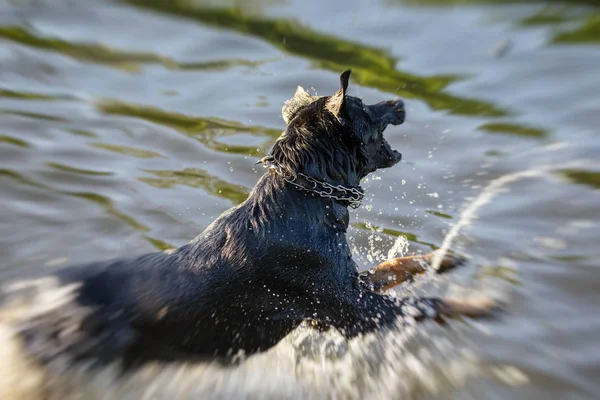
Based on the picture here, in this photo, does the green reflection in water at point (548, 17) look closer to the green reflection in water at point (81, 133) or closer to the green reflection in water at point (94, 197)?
the green reflection in water at point (81, 133)

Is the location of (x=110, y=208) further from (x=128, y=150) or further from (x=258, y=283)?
(x=258, y=283)

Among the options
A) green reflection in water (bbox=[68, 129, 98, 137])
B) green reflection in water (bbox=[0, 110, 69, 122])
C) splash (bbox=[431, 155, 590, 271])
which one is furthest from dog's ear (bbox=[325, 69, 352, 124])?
green reflection in water (bbox=[0, 110, 69, 122])

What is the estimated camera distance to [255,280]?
4.82 m

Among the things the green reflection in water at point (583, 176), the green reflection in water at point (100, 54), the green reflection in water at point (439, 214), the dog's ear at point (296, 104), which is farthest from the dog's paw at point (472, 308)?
the green reflection in water at point (100, 54)

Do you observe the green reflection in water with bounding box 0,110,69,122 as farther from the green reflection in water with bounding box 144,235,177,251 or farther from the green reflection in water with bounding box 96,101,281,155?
the green reflection in water with bounding box 144,235,177,251

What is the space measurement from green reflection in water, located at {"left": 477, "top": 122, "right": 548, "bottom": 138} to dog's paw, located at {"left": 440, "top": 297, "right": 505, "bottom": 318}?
3214mm

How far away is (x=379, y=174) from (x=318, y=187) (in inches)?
101

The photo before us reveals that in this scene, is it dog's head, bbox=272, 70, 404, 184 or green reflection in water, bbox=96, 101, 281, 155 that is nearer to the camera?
dog's head, bbox=272, 70, 404, 184

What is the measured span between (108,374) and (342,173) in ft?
7.09

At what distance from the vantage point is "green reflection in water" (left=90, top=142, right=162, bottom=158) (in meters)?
7.95

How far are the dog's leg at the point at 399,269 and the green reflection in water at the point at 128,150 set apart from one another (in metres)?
3.37

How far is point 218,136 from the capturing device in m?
8.35

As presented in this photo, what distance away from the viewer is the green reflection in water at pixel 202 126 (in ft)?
26.4

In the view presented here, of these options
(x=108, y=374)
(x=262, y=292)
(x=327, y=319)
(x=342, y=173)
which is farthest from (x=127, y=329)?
(x=342, y=173)
